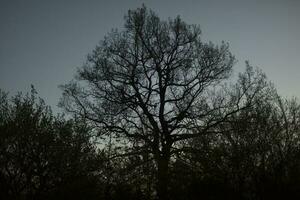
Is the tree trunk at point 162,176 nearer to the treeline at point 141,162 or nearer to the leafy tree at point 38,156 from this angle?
the treeline at point 141,162

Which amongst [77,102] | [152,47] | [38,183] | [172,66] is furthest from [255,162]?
[38,183]

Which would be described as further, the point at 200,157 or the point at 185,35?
the point at 185,35

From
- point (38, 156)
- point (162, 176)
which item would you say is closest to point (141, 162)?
point (162, 176)

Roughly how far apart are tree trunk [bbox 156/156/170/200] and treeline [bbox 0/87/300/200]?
1.25 ft

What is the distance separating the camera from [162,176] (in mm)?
20656

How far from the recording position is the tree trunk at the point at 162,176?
20547mm

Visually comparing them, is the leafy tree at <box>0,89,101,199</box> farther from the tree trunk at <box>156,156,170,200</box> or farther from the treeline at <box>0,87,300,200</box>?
the tree trunk at <box>156,156,170,200</box>

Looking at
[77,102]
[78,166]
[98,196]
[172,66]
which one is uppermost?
[172,66]

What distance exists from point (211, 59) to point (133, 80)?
5.53 meters

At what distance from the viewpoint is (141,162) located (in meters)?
20.4

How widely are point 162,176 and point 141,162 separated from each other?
5.07 feet

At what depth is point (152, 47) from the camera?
76.9 ft

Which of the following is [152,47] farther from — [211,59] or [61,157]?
[61,157]

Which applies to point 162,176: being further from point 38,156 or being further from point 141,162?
point 38,156
